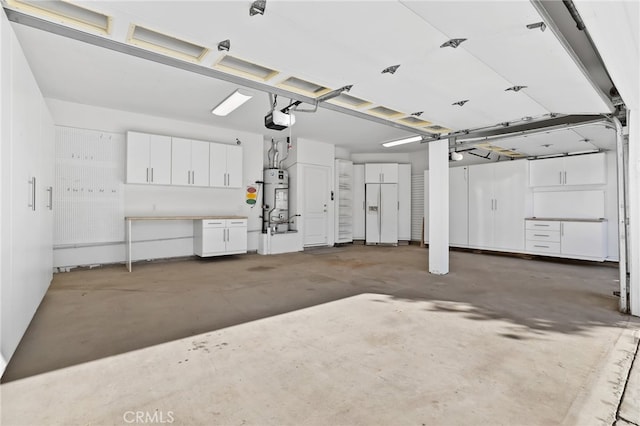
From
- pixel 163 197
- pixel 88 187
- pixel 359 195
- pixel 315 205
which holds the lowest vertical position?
pixel 315 205

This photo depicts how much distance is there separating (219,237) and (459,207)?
248 inches

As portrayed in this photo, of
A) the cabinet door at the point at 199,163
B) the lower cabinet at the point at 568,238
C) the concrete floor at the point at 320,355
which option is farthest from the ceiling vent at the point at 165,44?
the lower cabinet at the point at 568,238

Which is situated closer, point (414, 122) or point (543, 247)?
point (414, 122)

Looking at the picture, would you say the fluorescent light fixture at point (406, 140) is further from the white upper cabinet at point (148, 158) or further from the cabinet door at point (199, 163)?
the white upper cabinet at point (148, 158)

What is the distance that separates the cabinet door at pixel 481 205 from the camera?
7.93 meters

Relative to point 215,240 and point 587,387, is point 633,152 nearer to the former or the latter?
point 587,387

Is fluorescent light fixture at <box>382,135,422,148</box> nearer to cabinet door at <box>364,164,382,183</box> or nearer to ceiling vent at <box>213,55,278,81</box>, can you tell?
cabinet door at <box>364,164,382,183</box>

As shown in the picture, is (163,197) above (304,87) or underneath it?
underneath

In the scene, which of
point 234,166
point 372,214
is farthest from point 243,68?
point 372,214

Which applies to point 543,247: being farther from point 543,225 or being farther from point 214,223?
point 214,223

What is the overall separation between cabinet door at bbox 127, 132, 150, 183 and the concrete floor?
6.91 feet

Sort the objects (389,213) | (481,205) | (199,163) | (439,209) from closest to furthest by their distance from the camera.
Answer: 1. (439,209)
2. (199,163)
3. (481,205)
4. (389,213)

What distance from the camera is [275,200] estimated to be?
7945 mm

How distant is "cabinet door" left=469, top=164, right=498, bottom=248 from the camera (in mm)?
7934
